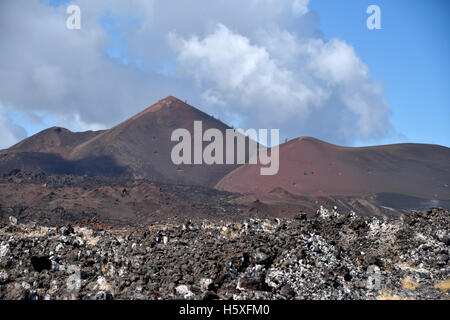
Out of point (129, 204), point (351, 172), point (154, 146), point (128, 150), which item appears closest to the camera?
point (129, 204)

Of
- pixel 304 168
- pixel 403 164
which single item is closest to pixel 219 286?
pixel 304 168

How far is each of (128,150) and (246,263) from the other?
70351 mm

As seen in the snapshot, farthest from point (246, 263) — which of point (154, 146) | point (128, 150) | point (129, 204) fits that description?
point (154, 146)

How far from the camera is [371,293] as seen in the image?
40.3ft

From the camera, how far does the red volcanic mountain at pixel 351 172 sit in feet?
227

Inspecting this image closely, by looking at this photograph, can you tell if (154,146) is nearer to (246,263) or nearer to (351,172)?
(351,172)

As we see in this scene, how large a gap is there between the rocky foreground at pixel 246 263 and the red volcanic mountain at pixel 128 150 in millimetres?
60347

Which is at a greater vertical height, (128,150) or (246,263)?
(128,150)

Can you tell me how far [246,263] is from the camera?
1277 cm

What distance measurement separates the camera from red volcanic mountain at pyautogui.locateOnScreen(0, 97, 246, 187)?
75.1 meters

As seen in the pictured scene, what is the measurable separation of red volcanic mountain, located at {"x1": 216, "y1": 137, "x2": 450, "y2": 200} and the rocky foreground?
5308cm

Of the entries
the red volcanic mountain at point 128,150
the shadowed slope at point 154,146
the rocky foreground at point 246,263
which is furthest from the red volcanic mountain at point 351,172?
the rocky foreground at point 246,263

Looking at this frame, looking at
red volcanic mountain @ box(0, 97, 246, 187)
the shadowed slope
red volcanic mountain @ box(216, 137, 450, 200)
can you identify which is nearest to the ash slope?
red volcanic mountain @ box(216, 137, 450, 200)

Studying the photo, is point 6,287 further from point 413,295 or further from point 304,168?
point 304,168
